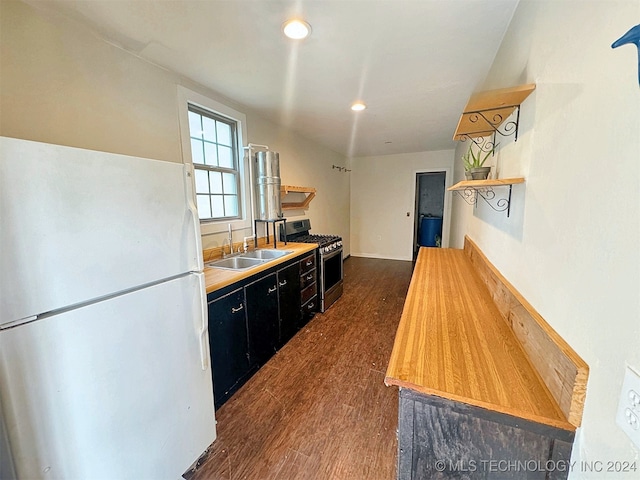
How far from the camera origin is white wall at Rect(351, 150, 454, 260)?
5633 mm

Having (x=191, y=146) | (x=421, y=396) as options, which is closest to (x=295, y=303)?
(x=191, y=146)

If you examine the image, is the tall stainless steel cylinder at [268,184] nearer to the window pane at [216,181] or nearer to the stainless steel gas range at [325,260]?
the window pane at [216,181]

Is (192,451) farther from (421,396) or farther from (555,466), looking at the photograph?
(555,466)

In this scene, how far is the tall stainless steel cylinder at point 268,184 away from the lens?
2.84 m

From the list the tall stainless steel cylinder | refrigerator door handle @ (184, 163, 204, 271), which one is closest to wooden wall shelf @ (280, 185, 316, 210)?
the tall stainless steel cylinder

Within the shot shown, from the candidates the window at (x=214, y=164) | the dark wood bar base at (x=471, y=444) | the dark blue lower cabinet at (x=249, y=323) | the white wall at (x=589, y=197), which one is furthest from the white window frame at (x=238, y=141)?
the white wall at (x=589, y=197)

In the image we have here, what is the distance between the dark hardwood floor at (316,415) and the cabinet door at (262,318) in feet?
0.46

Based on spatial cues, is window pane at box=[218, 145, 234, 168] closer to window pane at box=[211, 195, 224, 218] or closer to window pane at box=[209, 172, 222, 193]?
window pane at box=[209, 172, 222, 193]

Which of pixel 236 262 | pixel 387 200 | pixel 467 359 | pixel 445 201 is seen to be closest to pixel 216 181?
pixel 236 262

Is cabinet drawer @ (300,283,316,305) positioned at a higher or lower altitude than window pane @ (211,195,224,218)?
lower

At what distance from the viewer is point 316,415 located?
1.79 m

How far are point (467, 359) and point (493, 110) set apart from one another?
1242mm

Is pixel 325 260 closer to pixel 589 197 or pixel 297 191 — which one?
pixel 297 191

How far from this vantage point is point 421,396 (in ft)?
2.78
